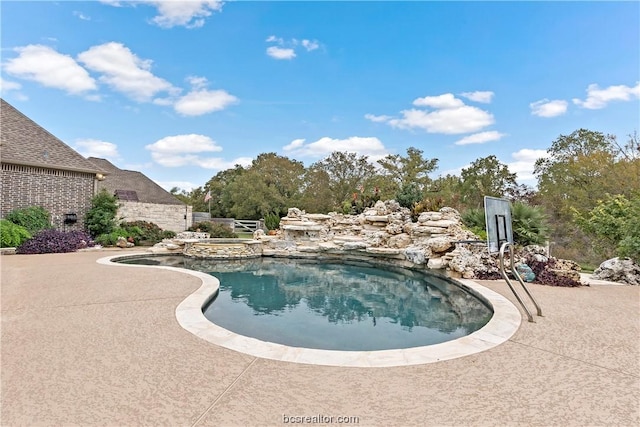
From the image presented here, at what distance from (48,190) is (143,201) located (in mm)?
7876

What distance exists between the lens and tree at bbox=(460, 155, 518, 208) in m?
19.0

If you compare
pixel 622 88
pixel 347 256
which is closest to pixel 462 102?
pixel 622 88

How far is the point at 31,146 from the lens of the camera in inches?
513

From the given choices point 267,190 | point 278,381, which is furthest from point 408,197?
point 267,190

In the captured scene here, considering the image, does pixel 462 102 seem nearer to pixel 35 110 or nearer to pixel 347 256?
pixel 347 256

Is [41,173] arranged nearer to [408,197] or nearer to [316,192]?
[408,197]

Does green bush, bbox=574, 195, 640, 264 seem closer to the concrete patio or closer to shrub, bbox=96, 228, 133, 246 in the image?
the concrete patio

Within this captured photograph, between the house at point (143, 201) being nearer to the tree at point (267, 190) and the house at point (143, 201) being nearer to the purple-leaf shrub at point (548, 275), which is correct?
the tree at point (267, 190)

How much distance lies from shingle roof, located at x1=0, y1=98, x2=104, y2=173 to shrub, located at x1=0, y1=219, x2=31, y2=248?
2.72 m

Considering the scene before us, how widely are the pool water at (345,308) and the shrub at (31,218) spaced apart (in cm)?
780

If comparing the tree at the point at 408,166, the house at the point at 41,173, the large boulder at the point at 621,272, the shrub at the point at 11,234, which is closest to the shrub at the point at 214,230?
the house at the point at 41,173

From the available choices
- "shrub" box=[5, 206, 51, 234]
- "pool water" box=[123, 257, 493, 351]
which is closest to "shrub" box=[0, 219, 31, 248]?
"shrub" box=[5, 206, 51, 234]

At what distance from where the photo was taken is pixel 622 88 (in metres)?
12.4

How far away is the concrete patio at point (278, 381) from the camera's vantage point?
82.0 inches
